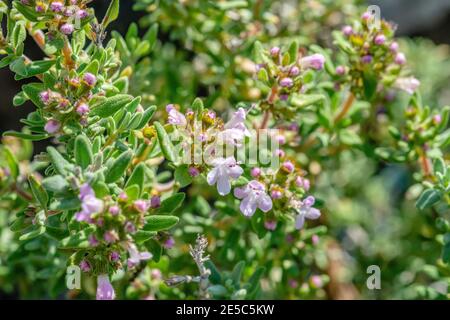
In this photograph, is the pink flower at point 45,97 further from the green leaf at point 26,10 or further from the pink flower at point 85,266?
the pink flower at point 85,266

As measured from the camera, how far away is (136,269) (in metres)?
2.36

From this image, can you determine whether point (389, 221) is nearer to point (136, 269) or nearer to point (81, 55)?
point (136, 269)

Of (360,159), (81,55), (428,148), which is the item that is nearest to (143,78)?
(81,55)

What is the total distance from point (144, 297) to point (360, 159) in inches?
69.2

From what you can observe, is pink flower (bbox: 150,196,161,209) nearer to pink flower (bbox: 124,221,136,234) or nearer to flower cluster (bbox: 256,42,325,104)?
pink flower (bbox: 124,221,136,234)

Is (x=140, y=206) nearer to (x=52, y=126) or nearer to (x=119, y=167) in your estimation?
(x=119, y=167)

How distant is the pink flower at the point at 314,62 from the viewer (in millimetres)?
2246

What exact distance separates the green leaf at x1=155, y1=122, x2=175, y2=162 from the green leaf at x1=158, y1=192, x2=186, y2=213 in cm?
15

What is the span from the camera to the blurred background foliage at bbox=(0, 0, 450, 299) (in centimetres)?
258

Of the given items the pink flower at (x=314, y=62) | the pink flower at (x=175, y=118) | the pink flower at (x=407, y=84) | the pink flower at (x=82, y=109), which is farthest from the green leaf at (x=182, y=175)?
the pink flower at (x=407, y=84)

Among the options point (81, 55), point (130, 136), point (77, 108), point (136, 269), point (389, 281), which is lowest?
point (389, 281)

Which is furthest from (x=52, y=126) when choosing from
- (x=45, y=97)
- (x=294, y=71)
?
(x=294, y=71)

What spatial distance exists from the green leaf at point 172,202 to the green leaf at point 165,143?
150 millimetres

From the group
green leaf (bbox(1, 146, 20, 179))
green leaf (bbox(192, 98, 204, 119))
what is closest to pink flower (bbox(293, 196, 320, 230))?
green leaf (bbox(192, 98, 204, 119))
